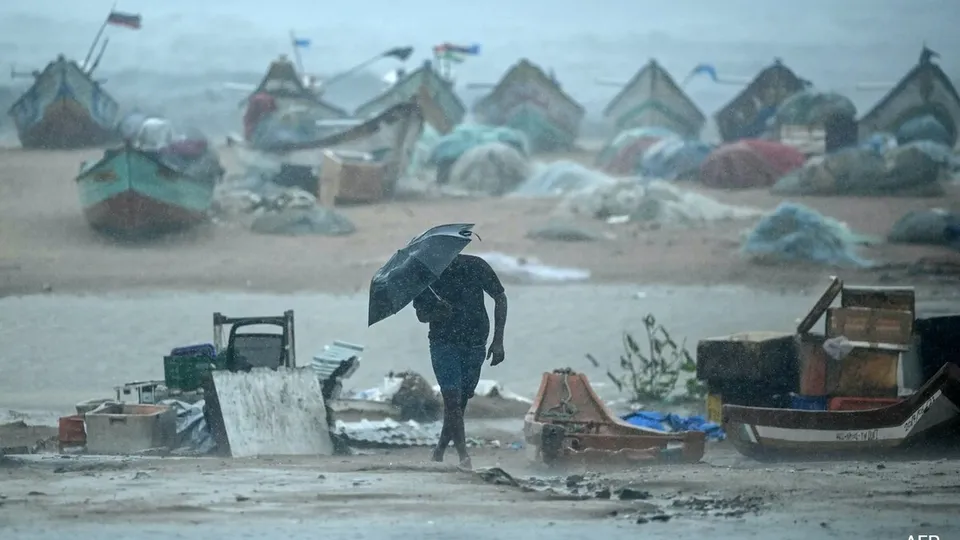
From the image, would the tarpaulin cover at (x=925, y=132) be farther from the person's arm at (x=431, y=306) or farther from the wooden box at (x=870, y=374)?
the person's arm at (x=431, y=306)

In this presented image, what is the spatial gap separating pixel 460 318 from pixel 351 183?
12545 mm

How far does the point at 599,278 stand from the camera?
581 inches

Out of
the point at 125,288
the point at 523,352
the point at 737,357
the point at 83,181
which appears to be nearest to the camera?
the point at 737,357

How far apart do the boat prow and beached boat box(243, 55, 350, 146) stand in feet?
15.8

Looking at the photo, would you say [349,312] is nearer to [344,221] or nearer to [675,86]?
[344,221]

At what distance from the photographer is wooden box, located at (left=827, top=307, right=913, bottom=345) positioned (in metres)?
7.74

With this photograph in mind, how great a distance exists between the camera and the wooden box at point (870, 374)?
301 inches

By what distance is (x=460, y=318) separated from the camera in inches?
255

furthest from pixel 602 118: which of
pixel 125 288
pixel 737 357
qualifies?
pixel 737 357

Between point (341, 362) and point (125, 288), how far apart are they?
6.85 metres

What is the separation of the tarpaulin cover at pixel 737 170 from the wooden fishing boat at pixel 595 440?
13.4 m

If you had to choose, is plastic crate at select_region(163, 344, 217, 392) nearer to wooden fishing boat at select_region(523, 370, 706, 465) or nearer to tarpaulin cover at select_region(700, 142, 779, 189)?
wooden fishing boat at select_region(523, 370, 706, 465)

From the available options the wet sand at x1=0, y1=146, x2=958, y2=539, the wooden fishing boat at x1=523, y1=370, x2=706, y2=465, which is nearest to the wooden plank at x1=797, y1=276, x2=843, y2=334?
the wet sand at x1=0, y1=146, x2=958, y2=539

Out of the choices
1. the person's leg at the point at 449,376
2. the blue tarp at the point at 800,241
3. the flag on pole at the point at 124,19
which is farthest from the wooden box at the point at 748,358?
the flag on pole at the point at 124,19
